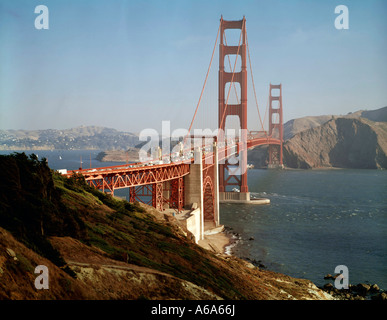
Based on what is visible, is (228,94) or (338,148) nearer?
(228,94)

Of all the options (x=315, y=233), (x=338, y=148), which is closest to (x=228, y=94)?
(x=315, y=233)

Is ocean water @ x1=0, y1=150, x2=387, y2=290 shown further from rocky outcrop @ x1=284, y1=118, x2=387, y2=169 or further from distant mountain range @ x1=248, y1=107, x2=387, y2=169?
distant mountain range @ x1=248, y1=107, x2=387, y2=169

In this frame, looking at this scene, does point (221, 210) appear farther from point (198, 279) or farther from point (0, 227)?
point (0, 227)

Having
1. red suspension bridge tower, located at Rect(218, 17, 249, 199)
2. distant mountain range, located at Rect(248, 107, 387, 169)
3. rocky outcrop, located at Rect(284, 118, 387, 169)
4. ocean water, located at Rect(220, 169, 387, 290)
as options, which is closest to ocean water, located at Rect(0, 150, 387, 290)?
ocean water, located at Rect(220, 169, 387, 290)

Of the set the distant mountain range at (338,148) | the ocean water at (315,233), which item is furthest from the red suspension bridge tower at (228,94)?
the distant mountain range at (338,148)

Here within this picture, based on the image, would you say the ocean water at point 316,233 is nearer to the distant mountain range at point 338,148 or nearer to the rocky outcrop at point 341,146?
the rocky outcrop at point 341,146

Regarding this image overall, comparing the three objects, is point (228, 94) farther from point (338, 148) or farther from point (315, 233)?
point (338, 148)
